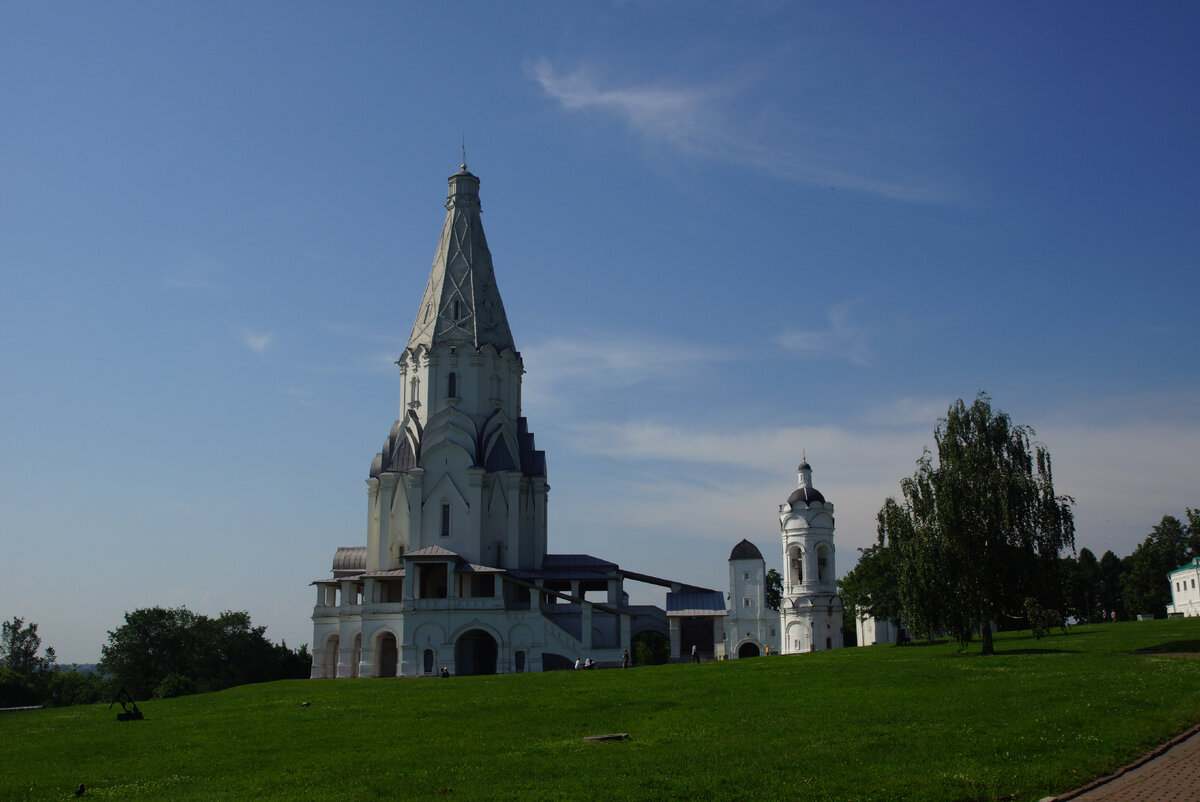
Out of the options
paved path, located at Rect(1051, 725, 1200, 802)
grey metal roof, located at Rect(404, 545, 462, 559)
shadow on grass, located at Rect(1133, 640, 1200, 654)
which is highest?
grey metal roof, located at Rect(404, 545, 462, 559)

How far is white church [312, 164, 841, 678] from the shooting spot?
51906 millimetres

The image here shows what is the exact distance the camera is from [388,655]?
177ft

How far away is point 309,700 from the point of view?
2941cm

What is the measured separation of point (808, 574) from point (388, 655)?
23881mm

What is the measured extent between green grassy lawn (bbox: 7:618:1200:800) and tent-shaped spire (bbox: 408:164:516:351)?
3232 centimetres

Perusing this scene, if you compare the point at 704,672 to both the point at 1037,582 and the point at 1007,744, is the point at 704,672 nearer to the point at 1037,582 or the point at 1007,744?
the point at 1037,582

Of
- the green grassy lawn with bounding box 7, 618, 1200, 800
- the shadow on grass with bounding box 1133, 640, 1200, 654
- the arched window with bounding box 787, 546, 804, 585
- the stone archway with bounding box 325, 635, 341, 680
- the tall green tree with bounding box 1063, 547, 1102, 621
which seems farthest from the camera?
the tall green tree with bounding box 1063, 547, 1102, 621

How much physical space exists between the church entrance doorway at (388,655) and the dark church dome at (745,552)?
66.6 feet

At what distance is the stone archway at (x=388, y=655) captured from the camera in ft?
176

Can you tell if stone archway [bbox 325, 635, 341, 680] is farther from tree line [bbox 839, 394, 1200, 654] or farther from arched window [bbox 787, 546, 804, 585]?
tree line [bbox 839, 394, 1200, 654]

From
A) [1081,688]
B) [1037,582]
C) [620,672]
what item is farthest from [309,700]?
[1037,582]

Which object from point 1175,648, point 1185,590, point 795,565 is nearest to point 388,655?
point 795,565

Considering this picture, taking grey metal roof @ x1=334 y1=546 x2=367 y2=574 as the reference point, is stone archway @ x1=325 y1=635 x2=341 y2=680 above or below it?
below

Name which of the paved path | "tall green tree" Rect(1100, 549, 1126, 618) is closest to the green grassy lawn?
the paved path
